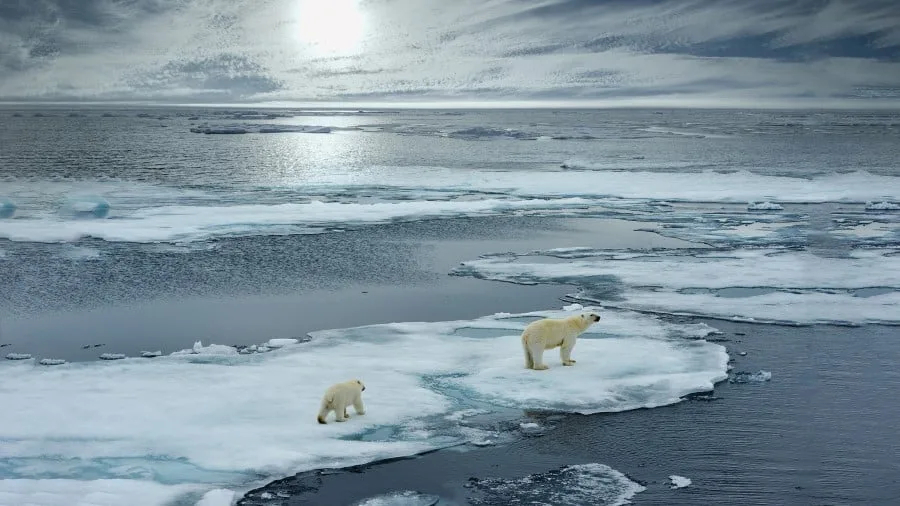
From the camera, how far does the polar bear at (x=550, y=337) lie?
30.0 ft

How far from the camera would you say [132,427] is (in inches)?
300

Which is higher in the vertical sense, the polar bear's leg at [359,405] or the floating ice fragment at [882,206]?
the floating ice fragment at [882,206]

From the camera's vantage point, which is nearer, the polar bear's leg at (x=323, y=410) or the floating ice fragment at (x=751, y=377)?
the polar bear's leg at (x=323, y=410)

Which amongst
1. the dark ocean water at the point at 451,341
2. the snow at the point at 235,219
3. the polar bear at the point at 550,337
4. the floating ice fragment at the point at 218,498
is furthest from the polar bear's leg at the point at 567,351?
the snow at the point at 235,219

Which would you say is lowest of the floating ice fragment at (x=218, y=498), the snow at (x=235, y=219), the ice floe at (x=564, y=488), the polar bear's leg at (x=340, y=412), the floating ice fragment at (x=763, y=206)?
the ice floe at (x=564, y=488)

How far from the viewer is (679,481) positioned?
22.4 ft

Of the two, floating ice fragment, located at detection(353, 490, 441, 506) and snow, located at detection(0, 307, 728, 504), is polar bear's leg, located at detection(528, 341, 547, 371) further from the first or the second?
floating ice fragment, located at detection(353, 490, 441, 506)

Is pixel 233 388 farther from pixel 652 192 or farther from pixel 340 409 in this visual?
pixel 652 192

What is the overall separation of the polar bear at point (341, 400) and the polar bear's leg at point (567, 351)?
7.83ft

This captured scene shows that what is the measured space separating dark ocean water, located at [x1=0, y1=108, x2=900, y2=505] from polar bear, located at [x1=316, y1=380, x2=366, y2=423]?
0.18m

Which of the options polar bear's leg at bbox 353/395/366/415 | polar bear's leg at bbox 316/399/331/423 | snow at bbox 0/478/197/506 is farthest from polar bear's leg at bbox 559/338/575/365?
snow at bbox 0/478/197/506

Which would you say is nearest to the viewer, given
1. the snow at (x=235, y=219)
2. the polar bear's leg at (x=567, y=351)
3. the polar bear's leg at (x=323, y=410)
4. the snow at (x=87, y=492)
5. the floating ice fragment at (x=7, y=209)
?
the snow at (x=87, y=492)

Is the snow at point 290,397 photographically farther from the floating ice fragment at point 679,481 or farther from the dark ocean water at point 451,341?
the floating ice fragment at point 679,481

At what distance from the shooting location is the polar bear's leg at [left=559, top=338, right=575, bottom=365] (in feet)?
30.9
